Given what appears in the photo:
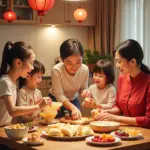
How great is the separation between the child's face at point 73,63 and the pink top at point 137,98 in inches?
17.2

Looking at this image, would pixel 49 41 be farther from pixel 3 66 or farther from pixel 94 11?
pixel 3 66

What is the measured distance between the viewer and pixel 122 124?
2.73m

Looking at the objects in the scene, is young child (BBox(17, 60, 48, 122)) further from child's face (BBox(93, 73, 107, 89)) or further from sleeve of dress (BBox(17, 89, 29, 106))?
child's face (BBox(93, 73, 107, 89))

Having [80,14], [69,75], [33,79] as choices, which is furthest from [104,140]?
[80,14]

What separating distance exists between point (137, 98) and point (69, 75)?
2.44 feet

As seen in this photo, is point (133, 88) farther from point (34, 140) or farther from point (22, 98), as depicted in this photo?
point (34, 140)

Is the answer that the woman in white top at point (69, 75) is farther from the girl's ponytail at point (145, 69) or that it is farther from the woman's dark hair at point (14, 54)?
the girl's ponytail at point (145, 69)

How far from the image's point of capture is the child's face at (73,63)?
121 inches

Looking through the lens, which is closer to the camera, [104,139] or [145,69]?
[104,139]

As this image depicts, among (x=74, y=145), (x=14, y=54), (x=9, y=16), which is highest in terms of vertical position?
(x=9, y=16)

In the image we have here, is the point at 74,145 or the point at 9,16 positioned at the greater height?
the point at 9,16

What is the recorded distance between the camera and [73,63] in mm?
3113

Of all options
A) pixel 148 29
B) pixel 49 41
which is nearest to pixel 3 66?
pixel 148 29

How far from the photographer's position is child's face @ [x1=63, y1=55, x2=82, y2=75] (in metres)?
3.08
